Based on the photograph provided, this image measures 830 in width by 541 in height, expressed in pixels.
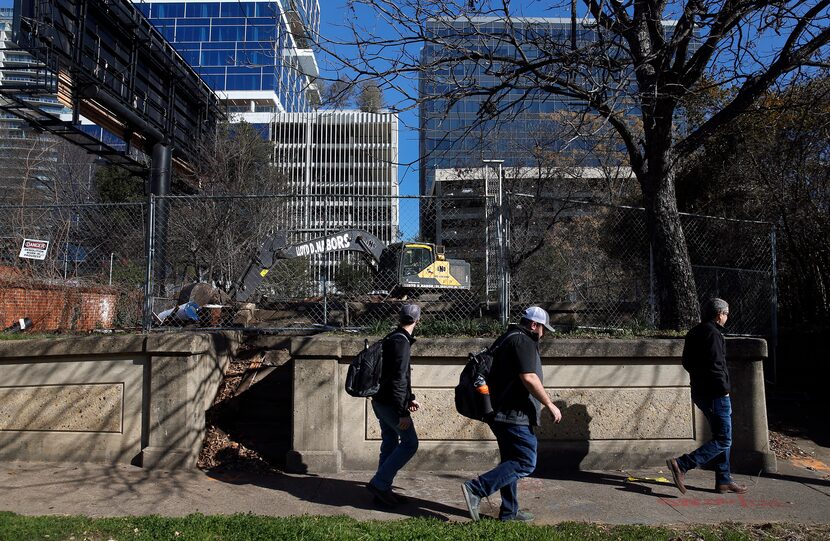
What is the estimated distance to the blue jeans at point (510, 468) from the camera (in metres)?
4.94

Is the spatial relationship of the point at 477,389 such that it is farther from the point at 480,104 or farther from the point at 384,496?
the point at 480,104

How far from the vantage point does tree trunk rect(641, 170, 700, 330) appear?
8234 mm

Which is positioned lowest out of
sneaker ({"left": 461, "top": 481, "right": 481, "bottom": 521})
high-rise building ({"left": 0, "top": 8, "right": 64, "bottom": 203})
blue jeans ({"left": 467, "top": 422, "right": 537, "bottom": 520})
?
sneaker ({"left": 461, "top": 481, "right": 481, "bottom": 521})

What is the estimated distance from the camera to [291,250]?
36.5 feet

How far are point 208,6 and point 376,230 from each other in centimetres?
3317

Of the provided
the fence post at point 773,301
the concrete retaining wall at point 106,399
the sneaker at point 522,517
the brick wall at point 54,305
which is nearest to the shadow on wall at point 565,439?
the sneaker at point 522,517

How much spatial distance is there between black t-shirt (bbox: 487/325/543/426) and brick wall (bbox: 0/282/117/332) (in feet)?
25.7

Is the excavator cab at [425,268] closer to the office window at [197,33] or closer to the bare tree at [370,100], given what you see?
the bare tree at [370,100]

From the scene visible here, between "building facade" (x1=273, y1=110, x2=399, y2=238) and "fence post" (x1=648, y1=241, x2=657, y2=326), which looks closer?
"fence post" (x1=648, y1=241, x2=657, y2=326)

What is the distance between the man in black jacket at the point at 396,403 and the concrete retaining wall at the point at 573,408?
1.26 metres

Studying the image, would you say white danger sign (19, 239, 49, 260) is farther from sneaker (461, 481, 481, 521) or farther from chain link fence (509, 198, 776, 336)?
sneaker (461, 481, 481, 521)

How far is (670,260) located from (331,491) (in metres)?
5.10

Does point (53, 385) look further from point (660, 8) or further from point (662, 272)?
point (660, 8)

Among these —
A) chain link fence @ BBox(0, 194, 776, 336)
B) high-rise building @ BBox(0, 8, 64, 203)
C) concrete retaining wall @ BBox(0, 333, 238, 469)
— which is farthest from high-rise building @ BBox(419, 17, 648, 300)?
high-rise building @ BBox(0, 8, 64, 203)
